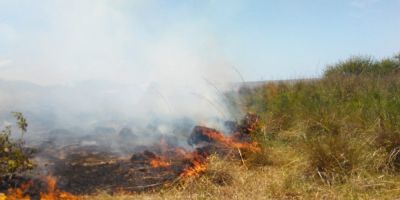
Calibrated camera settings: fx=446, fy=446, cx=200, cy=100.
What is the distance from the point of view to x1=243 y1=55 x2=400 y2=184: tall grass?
6262 mm

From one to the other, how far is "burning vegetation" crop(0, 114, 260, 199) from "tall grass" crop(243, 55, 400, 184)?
1062 millimetres

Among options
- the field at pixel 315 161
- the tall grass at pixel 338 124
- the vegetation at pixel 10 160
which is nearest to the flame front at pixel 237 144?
the field at pixel 315 161

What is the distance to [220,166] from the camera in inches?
257

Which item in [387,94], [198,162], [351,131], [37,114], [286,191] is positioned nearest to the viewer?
[286,191]

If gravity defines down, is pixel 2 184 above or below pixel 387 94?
below

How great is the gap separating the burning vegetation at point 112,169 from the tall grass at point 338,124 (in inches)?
41.8

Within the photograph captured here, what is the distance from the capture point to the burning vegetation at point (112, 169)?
6.14 metres

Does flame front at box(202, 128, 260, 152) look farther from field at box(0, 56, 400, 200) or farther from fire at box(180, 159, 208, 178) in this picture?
fire at box(180, 159, 208, 178)

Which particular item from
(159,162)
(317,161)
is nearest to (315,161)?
(317,161)

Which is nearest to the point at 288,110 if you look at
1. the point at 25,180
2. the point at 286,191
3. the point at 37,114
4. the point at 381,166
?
the point at 381,166

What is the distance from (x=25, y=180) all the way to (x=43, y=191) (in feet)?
2.06

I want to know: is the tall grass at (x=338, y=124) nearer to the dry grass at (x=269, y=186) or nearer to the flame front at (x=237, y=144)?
the dry grass at (x=269, y=186)

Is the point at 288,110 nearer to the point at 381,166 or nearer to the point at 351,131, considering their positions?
the point at 351,131

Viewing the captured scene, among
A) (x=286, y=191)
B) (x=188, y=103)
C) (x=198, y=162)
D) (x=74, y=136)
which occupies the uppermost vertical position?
(x=188, y=103)
